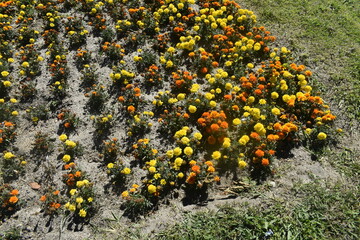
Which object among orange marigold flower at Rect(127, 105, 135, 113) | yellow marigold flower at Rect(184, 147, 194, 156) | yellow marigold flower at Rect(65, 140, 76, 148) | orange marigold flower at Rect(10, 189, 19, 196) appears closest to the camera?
orange marigold flower at Rect(10, 189, 19, 196)

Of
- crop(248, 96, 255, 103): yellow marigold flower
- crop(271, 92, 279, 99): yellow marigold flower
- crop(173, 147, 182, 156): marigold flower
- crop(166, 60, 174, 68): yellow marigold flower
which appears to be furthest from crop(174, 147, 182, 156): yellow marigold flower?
crop(271, 92, 279, 99): yellow marigold flower

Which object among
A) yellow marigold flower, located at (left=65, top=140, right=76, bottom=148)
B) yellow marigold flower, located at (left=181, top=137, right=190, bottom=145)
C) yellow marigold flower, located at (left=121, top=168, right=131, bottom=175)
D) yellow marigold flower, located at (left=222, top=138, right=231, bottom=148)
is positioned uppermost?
yellow marigold flower, located at (left=222, top=138, right=231, bottom=148)

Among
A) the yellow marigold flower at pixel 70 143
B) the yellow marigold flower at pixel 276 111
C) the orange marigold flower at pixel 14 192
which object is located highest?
the yellow marigold flower at pixel 276 111

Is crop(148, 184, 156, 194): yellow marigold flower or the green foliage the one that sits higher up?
the green foliage

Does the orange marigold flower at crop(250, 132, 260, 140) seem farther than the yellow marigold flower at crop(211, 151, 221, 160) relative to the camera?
Yes

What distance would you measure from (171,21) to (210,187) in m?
5.18

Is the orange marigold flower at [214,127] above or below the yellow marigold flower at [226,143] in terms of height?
above

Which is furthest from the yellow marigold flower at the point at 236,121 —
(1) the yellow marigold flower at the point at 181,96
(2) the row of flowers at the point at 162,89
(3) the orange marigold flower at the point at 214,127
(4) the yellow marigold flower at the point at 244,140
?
(1) the yellow marigold flower at the point at 181,96

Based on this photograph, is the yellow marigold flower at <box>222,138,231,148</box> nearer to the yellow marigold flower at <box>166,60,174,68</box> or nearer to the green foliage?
the green foliage

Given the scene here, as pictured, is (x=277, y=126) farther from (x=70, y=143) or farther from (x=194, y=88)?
(x=70, y=143)

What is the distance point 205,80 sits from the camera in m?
7.65

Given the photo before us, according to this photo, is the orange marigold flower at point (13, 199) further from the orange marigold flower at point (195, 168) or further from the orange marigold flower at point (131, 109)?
the orange marigold flower at point (195, 168)

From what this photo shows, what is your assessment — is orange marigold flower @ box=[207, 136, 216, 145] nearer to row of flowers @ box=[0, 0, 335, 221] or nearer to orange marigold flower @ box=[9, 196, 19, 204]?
row of flowers @ box=[0, 0, 335, 221]

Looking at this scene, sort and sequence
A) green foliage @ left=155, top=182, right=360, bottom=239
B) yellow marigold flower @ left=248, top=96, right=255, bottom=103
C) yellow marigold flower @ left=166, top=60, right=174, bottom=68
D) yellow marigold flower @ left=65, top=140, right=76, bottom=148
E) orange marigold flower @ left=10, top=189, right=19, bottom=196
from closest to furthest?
1. green foliage @ left=155, top=182, right=360, bottom=239
2. orange marigold flower @ left=10, top=189, right=19, bottom=196
3. yellow marigold flower @ left=65, top=140, right=76, bottom=148
4. yellow marigold flower @ left=248, top=96, right=255, bottom=103
5. yellow marigold flower @ left=166, top=60, right=174, bottom=68
